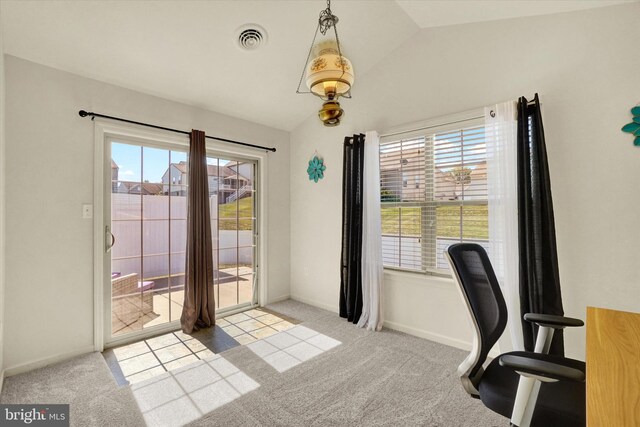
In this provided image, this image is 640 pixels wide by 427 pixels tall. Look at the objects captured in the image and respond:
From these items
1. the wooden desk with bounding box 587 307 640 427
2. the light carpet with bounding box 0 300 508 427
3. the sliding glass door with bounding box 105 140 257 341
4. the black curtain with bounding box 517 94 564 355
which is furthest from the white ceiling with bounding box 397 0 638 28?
the light carpet with bounding box 0 300 508 427

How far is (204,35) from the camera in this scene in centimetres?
241

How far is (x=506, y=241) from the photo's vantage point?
7.57ft

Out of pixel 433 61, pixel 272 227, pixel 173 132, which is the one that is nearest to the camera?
pixel 433 61

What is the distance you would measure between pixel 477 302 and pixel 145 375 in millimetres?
2388

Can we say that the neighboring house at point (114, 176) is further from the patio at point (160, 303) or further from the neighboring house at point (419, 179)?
the neighboring house at point (419, 179)

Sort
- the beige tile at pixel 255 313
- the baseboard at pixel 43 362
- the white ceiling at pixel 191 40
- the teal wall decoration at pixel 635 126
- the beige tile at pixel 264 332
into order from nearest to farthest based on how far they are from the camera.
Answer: the teal wall decoration at pixel 635 126 < the white ceiling at pixel 191 40 < the baseboard at pixel 43 362 < the beige tile at pixel 264 332 < the beige tile at pixel 255 313

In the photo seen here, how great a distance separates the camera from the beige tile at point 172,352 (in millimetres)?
2542

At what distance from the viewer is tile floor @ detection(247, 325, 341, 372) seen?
2.48m

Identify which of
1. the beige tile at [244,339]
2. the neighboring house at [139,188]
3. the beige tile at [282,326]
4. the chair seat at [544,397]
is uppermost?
the neighboring house at [139,188]

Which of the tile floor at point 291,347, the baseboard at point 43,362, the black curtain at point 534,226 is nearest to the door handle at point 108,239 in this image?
the baseboard at point 43,362

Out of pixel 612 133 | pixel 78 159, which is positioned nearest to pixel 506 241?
pixel 612 133

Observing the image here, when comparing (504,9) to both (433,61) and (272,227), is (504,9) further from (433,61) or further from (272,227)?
(272,227)

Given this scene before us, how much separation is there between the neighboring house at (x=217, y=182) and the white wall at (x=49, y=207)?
64 cm

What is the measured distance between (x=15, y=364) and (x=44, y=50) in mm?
2349
